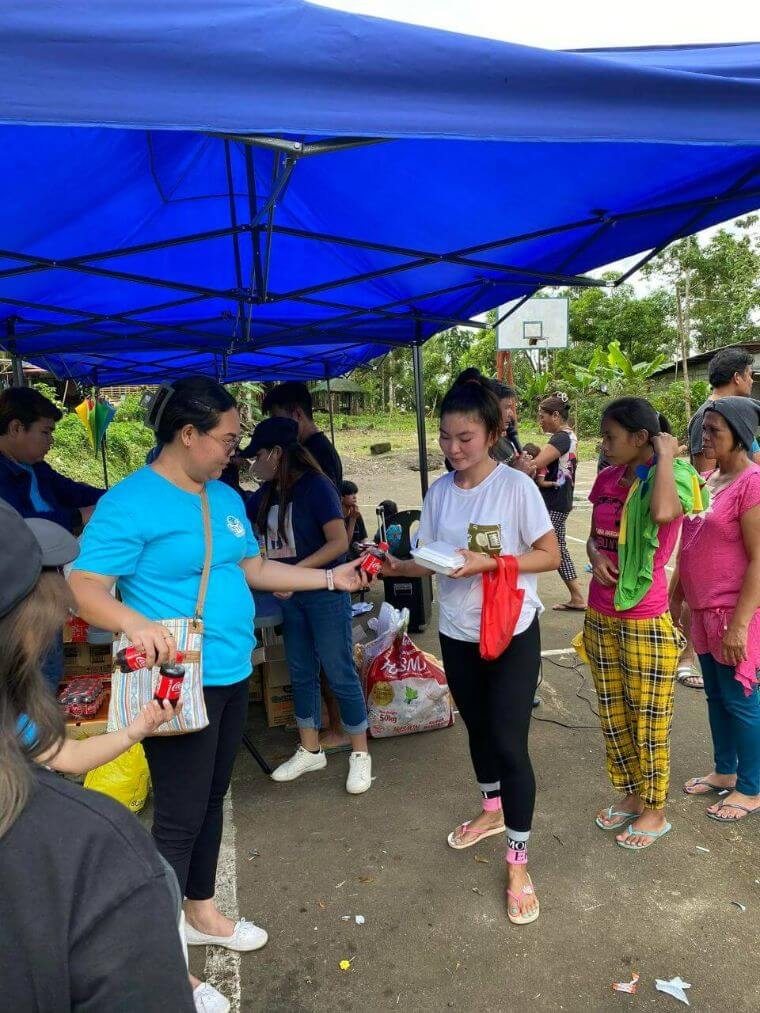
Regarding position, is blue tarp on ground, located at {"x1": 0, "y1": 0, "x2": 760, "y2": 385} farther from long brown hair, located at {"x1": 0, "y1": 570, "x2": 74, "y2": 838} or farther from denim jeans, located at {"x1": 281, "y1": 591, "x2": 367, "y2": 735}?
denim jeans, located at {"x1": 281, "y1": 591, "x2": 367, "y2": 735}

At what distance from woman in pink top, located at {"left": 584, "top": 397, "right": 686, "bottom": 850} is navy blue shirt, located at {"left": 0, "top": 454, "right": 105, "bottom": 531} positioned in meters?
2.65

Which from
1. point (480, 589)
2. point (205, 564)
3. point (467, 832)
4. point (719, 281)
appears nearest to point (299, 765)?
point (467, 832)

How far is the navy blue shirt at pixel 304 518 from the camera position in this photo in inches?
125

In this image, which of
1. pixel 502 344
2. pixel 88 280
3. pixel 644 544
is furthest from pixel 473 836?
pixel 502 344

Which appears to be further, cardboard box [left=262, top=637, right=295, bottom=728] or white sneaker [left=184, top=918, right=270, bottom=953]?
cardboard box [left=262, top=637, right=295, bottom=728]

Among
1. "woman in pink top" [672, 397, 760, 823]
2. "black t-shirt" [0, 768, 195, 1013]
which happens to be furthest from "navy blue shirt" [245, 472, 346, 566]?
"black t-shirt" [0, 768, 195, 1013]

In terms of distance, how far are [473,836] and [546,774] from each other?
0.70 m

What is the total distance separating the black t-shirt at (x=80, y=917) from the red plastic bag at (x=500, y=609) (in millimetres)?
1723

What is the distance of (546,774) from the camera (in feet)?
11.0

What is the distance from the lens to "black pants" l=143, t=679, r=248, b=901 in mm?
1905

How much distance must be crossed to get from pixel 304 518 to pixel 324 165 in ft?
5.17

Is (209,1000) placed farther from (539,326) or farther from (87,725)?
(539,326)

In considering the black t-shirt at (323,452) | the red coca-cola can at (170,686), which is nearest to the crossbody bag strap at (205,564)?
the red coca-cola can at (170,686)

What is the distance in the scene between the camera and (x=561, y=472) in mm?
5664
